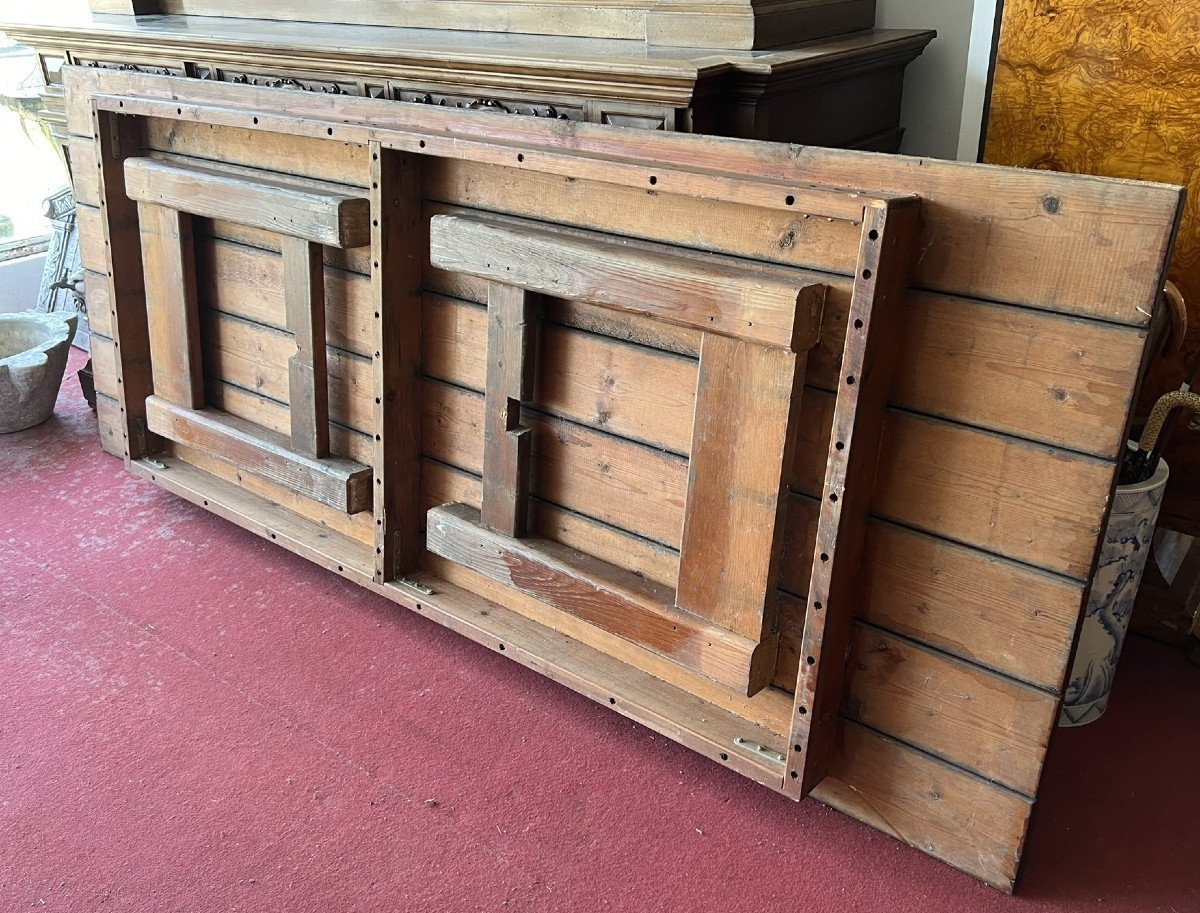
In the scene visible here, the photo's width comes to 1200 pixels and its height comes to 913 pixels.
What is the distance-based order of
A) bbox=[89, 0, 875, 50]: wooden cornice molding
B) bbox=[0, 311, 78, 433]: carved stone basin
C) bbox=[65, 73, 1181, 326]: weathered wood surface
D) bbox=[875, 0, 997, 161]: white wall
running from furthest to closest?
bbox=[0, 311, 78, 433]: carved stone basin < bbox=[875, 0, 997, 161]: white wall < bbox=[89, 0, 875, 50]: wooden cornice molding < bbox=[65, 73, 1181, 326]: weathered wood surface

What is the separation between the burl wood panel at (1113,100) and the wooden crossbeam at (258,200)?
1.36 m

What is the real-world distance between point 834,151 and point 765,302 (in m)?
0.24

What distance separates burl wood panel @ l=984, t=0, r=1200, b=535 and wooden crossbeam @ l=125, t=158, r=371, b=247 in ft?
4.45

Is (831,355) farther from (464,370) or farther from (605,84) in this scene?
(464,370)

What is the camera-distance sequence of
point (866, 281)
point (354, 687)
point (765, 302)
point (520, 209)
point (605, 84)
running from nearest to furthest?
point (866, 281) < point (765, 302) < point (605, 84) < point (520, 209) < point (354, 687)

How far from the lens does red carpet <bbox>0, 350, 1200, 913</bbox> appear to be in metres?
1.74

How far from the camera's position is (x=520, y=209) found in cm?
203

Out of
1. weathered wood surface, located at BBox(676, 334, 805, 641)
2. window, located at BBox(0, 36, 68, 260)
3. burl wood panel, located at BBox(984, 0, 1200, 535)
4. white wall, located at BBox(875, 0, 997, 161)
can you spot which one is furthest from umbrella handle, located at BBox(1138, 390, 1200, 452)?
Result: window, located at BBox(0, 36, 68, 260)

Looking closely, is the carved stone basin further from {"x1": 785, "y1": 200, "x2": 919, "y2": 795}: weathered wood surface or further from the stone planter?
the stone planter

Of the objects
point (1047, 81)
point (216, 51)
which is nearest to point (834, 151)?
point (1047, 81)

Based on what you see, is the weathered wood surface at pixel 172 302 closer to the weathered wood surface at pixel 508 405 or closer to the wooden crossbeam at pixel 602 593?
the wooden crossbeam at pixel 602 593

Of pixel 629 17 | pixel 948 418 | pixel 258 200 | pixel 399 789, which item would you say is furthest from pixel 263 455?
pixel 948 418

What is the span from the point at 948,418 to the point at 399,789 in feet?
3.67

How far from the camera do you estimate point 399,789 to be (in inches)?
76.1
